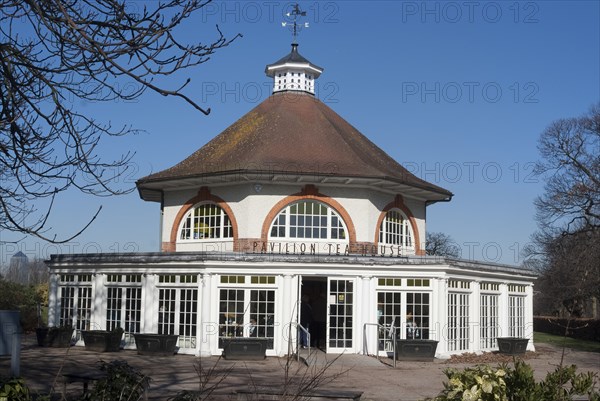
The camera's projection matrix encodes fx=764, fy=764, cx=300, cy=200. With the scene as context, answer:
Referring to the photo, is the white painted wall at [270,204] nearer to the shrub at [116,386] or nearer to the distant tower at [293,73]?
the distant tower at [293,73]

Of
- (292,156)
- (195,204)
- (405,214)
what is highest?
(292,156)

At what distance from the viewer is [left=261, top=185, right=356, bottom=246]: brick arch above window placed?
25.6 meters

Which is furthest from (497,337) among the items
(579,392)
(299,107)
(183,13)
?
(183,13)

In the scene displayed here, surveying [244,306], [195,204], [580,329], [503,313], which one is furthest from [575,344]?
[244,306]

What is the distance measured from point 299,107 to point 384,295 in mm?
10598

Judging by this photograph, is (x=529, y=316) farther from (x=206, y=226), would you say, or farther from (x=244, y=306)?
(x=206, y=226)

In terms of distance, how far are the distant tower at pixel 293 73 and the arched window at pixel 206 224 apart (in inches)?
285

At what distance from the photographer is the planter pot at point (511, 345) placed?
24578 mm

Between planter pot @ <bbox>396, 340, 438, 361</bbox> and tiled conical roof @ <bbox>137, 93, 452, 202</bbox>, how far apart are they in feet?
20.8

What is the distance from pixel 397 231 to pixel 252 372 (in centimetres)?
Result: 1119

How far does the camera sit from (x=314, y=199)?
25.8 m

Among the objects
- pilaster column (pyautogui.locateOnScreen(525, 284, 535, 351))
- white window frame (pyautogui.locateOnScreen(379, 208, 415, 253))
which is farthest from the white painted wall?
pilaster column (pyautogui.locateOnScreen(525, 284, 535, 351))

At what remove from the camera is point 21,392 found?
747cm

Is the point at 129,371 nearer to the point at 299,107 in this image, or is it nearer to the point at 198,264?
the point at 198,264
